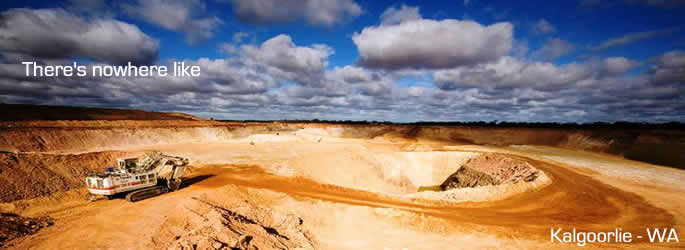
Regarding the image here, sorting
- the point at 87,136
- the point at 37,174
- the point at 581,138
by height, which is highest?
the point at 87,136

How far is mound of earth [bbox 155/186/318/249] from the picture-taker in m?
8.98

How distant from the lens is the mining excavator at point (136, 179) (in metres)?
13.1

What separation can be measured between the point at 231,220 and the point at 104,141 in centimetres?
4027

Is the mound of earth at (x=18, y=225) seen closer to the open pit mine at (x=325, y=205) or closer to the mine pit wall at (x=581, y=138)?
the open pit mine at (x=325, y=205)

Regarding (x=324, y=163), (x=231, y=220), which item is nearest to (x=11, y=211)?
(x=231, y=220)

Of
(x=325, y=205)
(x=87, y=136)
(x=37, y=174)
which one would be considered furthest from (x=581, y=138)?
(x=87, y=136)

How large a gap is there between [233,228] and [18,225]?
7.86 m

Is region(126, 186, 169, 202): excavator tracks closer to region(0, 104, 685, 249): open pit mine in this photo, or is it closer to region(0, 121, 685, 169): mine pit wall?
region(0, 104, 685, 249): open pit mine

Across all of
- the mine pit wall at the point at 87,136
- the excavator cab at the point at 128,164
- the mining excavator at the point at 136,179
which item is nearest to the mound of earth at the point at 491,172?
the mining excavator at the point at 136,179

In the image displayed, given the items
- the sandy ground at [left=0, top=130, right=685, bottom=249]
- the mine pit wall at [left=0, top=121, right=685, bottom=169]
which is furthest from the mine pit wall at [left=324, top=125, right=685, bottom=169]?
the sandy ground at [left=0, top=130, right=685, bottom=249]

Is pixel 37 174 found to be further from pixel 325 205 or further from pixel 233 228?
pixel 325 205

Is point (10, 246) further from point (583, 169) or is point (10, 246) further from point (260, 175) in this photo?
point (583, 169)

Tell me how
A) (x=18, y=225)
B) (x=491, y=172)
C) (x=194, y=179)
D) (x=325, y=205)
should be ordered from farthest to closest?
1. (x=491, y=172)
2. (x=194, y=179)
3. (x=325, y=205)
4. (x=18, y=225)

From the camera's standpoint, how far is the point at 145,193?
14.6m
